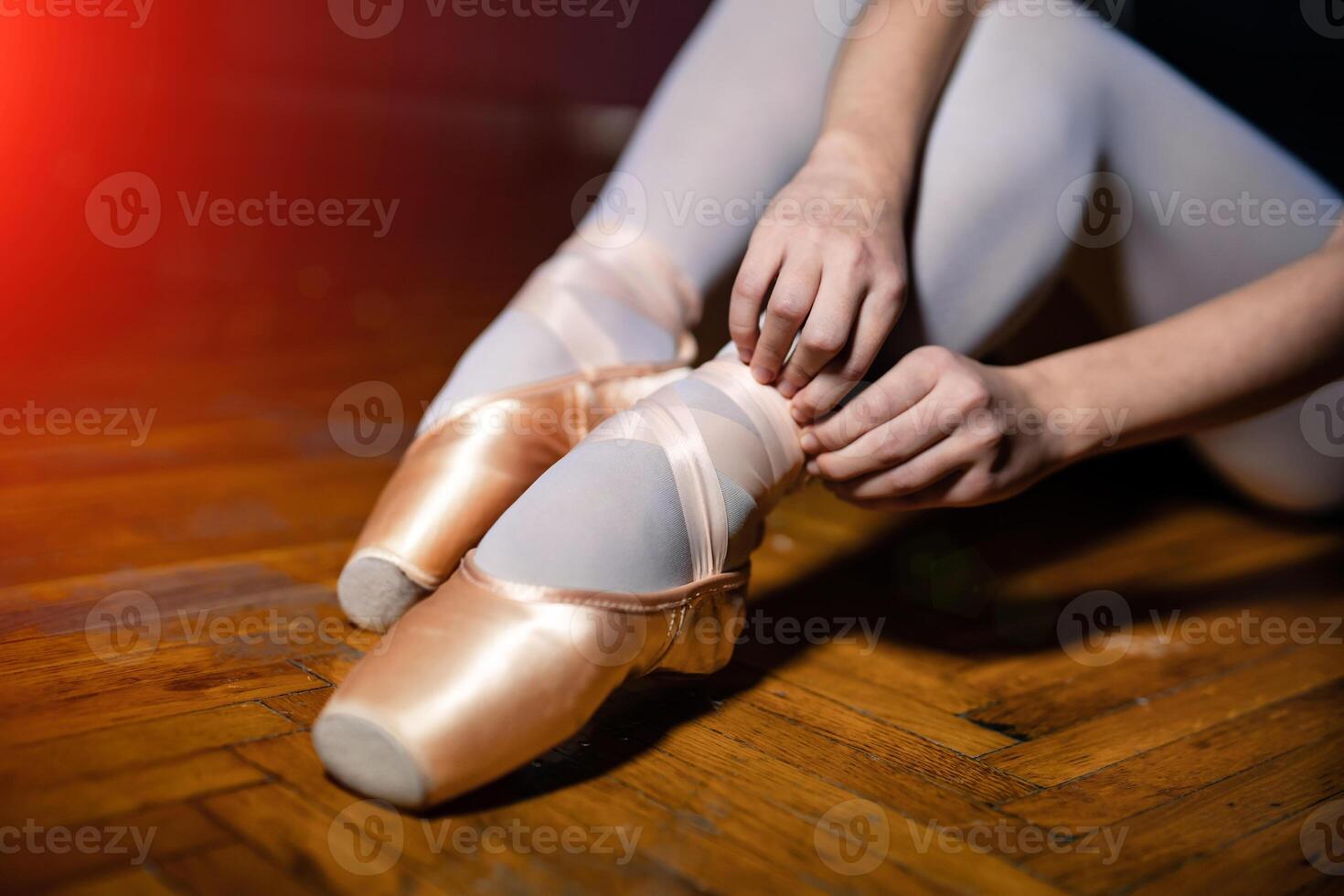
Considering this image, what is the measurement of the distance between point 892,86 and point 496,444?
0.88ft

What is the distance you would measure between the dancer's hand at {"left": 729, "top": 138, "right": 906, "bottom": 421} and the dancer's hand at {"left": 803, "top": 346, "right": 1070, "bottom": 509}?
2cm

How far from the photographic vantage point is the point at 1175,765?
1.66 ft

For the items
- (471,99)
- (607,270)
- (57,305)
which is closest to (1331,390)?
(607,270)

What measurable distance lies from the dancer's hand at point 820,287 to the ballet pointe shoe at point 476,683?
115 millimetres

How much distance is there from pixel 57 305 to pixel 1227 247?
1448mm

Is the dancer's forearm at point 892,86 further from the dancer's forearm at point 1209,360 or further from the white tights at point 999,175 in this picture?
the dancer's forearm at point 1209,360

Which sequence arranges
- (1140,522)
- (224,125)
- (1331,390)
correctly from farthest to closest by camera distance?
(224,125)
(1140,522)
(1331,390)

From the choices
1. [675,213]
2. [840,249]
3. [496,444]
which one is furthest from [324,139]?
[840,249]

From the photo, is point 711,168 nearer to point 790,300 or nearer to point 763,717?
point 790,300

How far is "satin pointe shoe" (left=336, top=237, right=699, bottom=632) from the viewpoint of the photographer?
0.56 meters

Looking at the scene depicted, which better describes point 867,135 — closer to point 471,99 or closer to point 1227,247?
point 1227,247

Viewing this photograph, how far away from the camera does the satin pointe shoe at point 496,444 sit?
0.56 m

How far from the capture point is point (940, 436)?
1.69 feet

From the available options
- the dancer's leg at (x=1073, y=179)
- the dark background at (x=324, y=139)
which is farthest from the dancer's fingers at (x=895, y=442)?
the dark background at (x=324, y=139)
